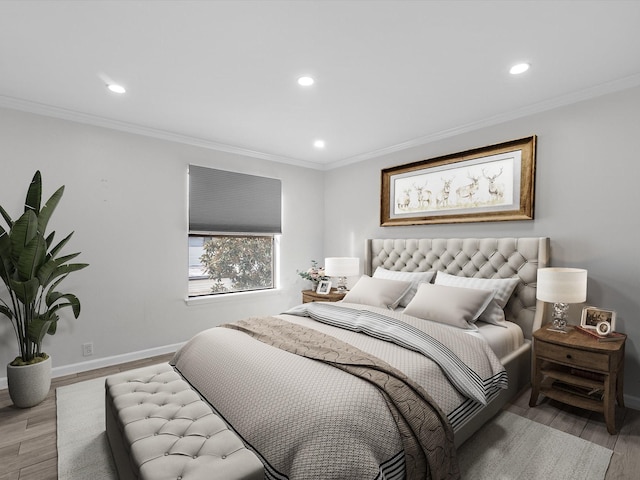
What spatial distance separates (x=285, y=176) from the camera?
464 centimetres

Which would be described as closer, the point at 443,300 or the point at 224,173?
the point at 443,300

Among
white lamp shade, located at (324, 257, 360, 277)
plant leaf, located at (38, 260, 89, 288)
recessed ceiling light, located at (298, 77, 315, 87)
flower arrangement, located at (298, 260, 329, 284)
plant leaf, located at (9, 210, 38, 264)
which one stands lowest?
flower arrangement, located at (298, 260, 329, 284)

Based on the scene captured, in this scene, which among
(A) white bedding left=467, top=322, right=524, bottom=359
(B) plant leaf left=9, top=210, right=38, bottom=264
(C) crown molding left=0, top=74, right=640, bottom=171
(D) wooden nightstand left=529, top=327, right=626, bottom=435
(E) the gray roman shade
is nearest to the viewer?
(D) wooden nightstand left=529, top=327, right=626, bottom=435

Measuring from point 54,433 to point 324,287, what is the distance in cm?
288

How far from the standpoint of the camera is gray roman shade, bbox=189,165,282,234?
386cm

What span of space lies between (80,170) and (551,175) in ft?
14.0

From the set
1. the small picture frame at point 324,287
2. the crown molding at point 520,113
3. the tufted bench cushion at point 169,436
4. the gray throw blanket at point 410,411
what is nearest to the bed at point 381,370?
the gray throw blanket at point 410,411

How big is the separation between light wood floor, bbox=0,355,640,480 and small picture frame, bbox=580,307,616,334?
0.61 m

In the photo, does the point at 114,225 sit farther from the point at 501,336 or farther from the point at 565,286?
the point at 565,286

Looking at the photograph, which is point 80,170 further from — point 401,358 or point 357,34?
point 401,358

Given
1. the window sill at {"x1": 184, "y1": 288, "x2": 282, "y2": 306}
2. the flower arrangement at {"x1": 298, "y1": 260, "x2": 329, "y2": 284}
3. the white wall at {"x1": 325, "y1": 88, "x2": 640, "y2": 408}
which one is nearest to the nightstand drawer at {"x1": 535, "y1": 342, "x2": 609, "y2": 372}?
the white wall at {"x1": 325, "y1": 88, "x2": 640, "y2": 408}

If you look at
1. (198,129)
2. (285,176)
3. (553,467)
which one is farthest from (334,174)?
(553,467)

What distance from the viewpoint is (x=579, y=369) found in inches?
94.9

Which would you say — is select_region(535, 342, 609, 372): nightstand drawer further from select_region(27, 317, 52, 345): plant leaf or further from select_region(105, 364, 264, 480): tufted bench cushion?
select_region(27, 317, 52, 345): plant leaf
